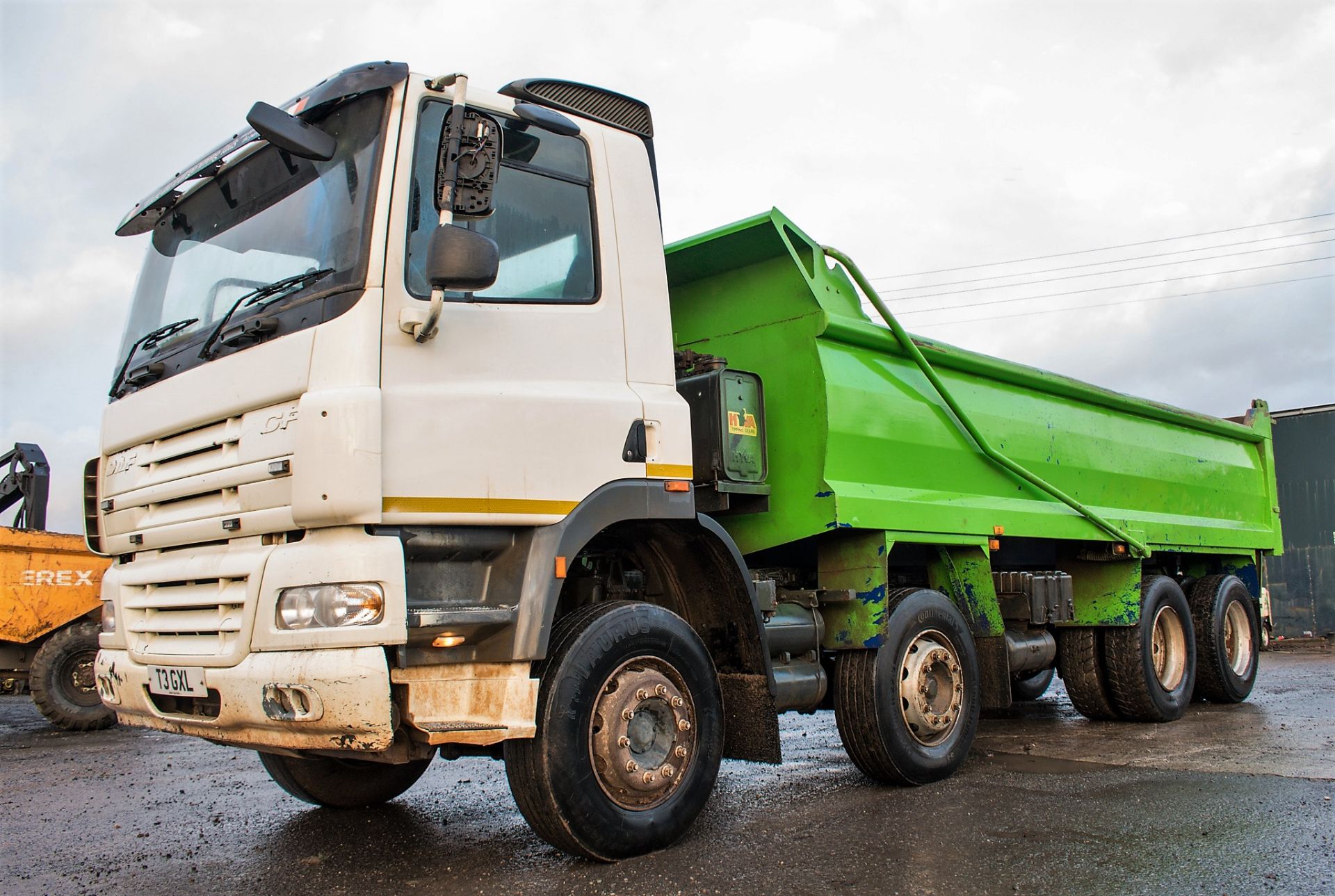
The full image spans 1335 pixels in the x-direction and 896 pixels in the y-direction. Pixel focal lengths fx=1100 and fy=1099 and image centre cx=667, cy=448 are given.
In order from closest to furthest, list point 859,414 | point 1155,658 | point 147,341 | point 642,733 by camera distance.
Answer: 1. point 642,733
2. point 147,341
3. point 859,414
4. point 1155,658

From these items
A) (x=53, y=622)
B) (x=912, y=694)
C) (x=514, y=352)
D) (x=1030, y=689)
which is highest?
(x=514, y=352)

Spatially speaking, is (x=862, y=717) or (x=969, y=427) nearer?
(x=862, y=717)

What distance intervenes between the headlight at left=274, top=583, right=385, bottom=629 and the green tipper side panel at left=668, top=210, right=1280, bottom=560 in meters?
2.36

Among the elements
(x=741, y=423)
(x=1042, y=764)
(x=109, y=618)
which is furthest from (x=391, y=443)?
(x=1042, y=764)

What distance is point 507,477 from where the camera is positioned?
394cm

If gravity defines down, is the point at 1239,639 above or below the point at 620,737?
below

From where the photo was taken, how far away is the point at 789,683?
518 centimetres

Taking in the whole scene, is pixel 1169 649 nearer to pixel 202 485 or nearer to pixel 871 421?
pixel 871 421

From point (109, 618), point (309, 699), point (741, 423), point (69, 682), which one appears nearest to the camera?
point (309, 699)

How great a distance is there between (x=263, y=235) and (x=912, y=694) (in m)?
3.78

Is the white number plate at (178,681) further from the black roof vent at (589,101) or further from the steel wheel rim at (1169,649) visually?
the steel wheel rim at (1169,649)

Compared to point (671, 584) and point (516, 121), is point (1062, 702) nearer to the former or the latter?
point (671, 584)

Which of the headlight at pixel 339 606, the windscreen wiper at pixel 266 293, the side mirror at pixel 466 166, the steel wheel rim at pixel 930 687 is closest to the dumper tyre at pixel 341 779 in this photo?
the headlight at pixel 339 606

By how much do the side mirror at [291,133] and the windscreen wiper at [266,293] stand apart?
0.44 meters
